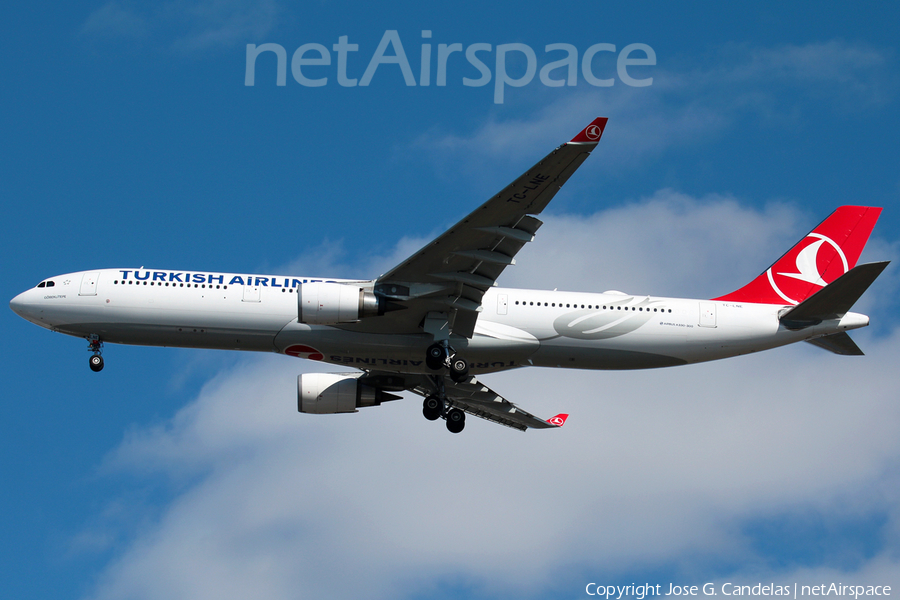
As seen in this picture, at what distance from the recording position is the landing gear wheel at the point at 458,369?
3531 cm

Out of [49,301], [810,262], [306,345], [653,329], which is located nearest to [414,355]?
[306,345]

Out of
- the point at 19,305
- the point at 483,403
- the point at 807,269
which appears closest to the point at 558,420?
the point at 483,403

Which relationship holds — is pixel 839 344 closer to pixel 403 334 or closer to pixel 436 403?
pixel 436 403

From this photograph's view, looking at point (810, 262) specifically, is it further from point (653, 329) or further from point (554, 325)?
point (554, 325)

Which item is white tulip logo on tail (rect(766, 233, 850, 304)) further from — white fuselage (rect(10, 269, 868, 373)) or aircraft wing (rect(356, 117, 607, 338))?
aircraft wing (rect(356, 117, 607, 338))

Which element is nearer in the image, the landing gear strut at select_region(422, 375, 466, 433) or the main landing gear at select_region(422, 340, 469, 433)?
the main landing gear at select_region(422, 340, 469, 433)

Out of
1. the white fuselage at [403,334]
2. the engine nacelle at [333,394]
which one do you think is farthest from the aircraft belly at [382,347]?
the engine nacelle at [333,394]

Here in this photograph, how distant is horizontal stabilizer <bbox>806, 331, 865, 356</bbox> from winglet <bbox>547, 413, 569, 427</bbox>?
38.8 feet

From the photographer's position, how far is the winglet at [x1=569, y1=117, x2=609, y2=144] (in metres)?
27.1

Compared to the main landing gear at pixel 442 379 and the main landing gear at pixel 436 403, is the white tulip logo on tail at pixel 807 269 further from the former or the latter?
the main landing gear at pixel 436 403

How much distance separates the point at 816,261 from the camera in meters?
39.6

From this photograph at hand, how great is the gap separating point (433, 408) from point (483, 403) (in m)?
5.23

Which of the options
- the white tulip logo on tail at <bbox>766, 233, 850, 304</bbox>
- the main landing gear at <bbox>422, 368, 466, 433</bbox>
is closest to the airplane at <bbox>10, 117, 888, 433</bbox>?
the white tulip logo on tail at <bbox>766, 233, 850, 304</bbox>

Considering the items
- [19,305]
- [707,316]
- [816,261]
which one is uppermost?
[816,261]
